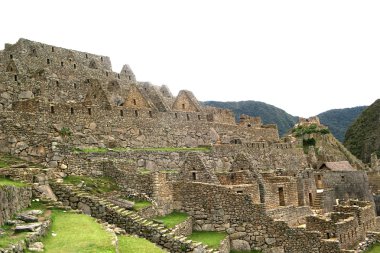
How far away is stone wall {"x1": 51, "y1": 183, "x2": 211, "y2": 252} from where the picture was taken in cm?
1527

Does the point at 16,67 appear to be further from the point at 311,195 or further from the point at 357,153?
the point at 357,153

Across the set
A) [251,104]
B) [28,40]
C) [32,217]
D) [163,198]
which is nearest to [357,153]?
[251,104]

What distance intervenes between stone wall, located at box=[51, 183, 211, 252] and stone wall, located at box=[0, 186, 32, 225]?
1563 millimetres

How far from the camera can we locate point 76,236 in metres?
11.8

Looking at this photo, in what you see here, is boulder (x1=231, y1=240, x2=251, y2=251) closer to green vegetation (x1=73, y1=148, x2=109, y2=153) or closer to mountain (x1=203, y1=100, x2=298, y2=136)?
green vegetation (x1=73, y1=148, x2=109, y2=153)

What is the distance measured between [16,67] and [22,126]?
1208cm

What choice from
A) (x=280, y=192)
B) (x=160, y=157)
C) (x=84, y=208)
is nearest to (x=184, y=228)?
(x=84, y=208)

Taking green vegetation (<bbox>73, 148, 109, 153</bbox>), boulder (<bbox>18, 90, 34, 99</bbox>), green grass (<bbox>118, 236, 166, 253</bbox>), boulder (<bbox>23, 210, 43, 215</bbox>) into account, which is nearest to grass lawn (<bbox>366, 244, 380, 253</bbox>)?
green grass (<bbox>118, 236, 166, 253</bbox>)

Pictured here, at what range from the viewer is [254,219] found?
19078mm

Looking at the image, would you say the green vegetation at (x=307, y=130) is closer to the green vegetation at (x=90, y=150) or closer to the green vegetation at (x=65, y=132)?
the green vegetation at (x=90, y=150)

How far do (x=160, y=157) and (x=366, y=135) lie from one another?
89.4 meters

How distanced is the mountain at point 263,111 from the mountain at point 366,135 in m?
20.0

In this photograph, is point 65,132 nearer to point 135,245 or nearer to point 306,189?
point 135,245

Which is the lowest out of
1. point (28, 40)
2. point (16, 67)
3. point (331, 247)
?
point (331, 247)
